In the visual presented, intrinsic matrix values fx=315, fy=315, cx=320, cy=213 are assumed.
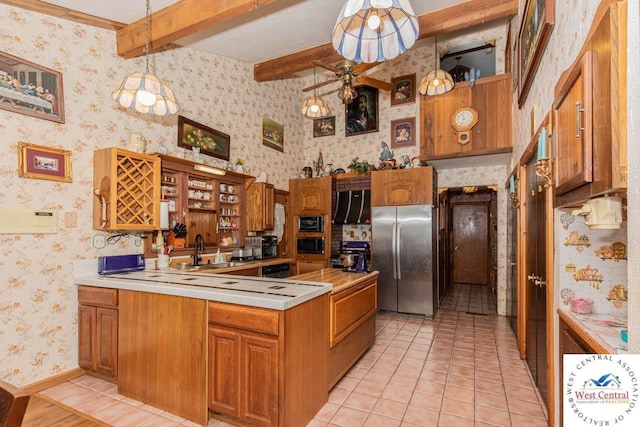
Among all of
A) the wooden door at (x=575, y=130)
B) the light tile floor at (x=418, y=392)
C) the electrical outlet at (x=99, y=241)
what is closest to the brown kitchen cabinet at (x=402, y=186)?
the light tile floor at (x=418, y=392)

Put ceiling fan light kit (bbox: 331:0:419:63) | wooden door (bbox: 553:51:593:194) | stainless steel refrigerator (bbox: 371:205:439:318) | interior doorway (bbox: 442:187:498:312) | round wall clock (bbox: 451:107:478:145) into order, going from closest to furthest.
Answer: wooden door (bbox: 553:51:593:194), ceiling fan light kit (bbox: 331:0:419:63), round wall clock (bbox: 451:107:478:145), stainless steel refrigerator (bbox: 371:205:439:318), interior doorway (bbox: 442:187:498:312)

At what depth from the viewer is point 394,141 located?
19.4ft

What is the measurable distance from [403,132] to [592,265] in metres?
4.41

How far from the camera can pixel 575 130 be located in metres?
1.33

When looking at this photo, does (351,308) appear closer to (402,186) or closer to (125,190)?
(125,190)

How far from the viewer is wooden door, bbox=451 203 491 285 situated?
26.1ft

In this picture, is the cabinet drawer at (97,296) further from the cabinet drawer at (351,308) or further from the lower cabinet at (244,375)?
the cabinet drawer at (351,308)

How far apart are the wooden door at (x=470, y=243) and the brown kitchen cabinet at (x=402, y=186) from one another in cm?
358

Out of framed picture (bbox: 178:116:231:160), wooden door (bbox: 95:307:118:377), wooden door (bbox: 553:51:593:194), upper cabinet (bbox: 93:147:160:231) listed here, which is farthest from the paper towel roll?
wooden door (bbox: 553:51:593:194)

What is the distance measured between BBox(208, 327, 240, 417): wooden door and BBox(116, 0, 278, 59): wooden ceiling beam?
2814 millimetres

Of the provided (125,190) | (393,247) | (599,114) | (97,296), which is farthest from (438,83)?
(97,296)

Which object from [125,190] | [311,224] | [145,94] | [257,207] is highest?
[145,94]

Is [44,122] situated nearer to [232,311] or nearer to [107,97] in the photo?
[107,97]

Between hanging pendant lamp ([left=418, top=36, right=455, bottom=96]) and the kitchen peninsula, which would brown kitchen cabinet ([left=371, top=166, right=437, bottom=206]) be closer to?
hanging pendant lamp ([left=418, top=36, right=455, bottom=96])
